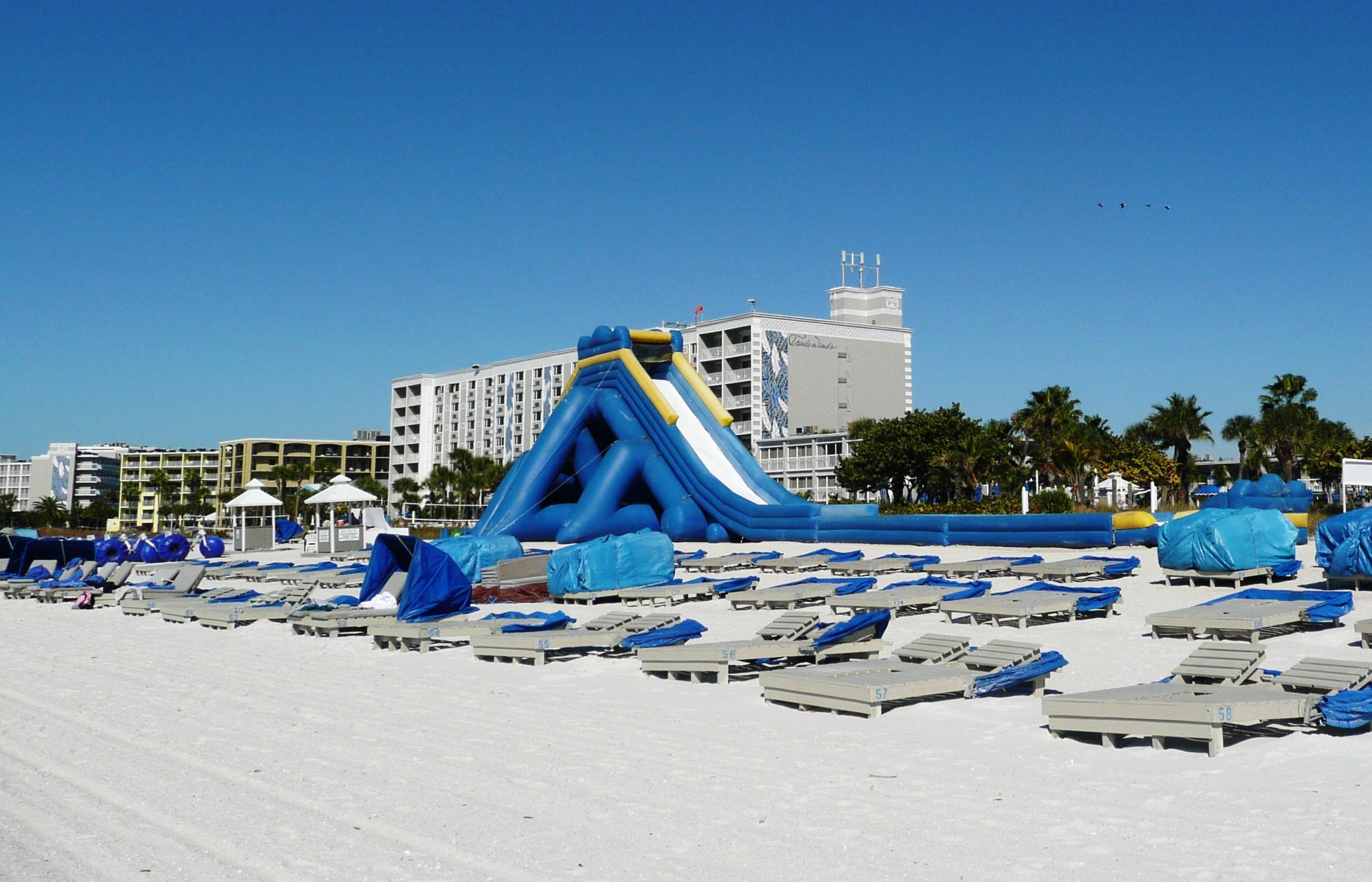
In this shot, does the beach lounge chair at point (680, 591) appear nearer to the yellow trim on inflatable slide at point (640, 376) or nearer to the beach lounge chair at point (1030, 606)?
the beach lounge chair at point (1030, 606)

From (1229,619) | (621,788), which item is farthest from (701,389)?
(621,788)

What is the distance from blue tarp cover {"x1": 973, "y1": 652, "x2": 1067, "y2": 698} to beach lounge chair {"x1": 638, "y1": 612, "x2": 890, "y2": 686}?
1968 mm

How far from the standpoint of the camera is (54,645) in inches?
595

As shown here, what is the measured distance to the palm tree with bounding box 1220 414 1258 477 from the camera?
6862cm

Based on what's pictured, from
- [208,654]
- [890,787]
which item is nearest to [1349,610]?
[890,787]

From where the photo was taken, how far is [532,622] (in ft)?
46.8

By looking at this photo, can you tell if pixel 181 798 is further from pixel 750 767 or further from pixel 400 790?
pixel 750 767

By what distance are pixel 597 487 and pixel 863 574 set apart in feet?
38.5

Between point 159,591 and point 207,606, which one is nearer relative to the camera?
point 207,606

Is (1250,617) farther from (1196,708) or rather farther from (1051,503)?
(1051,503)

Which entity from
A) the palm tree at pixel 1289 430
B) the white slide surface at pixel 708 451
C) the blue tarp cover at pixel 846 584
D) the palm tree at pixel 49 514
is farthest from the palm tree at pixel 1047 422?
the palm tree at pixel 49 514

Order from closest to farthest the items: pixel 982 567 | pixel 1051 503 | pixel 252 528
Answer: pixel 982 567 < pixel 1051 503 < pixel 252 528

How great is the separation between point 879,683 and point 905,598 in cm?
719

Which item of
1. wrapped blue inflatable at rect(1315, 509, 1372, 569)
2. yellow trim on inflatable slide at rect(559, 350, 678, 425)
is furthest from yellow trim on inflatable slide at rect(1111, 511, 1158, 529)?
yellow trim on inflatable slide at rect(559, 350, 678, 425)
